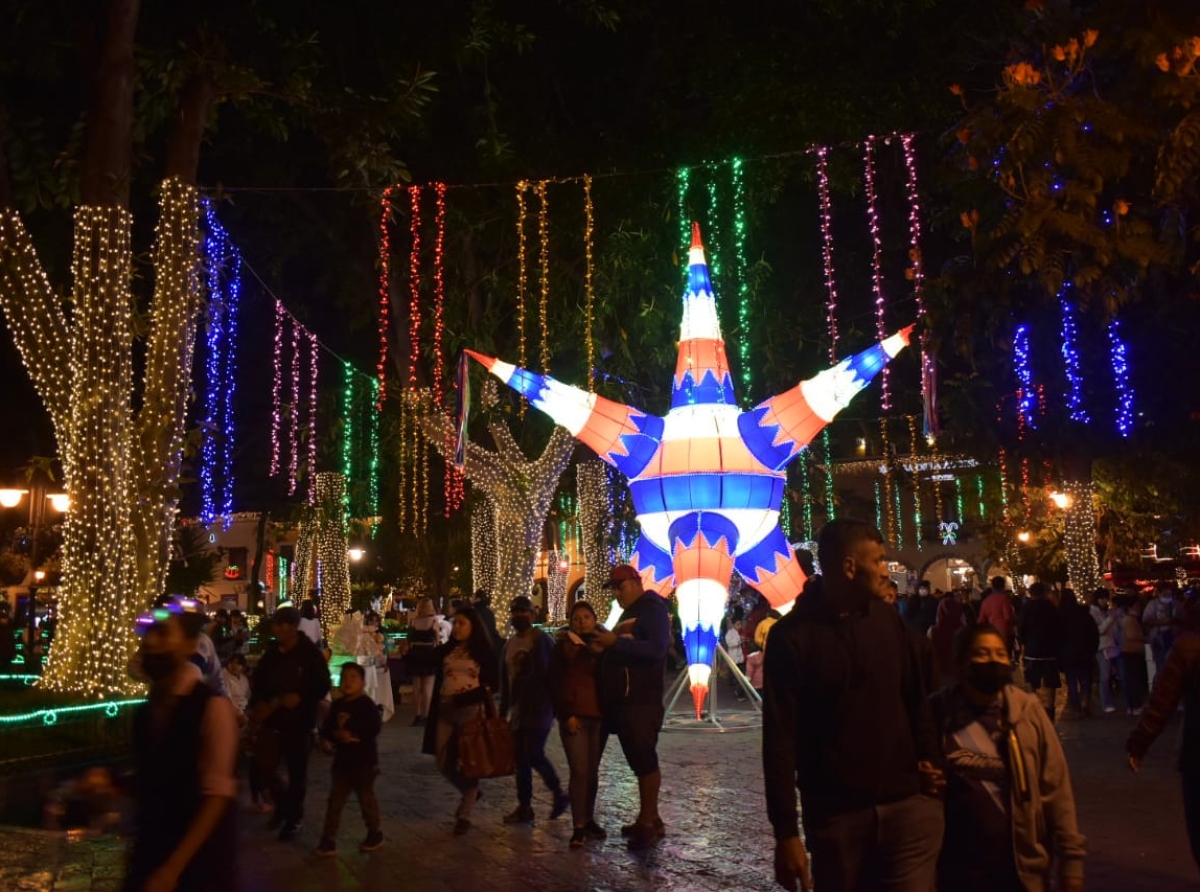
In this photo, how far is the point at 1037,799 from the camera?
4.20 m

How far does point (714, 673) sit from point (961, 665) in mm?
10649

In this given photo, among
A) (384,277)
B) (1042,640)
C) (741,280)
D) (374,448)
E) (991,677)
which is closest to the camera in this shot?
(991,677)

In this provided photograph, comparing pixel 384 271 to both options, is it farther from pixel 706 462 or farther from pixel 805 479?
pixel 805 479

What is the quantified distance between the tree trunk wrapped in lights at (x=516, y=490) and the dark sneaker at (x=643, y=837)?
1443 cm

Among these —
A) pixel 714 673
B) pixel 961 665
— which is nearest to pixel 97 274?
pixel 714 673

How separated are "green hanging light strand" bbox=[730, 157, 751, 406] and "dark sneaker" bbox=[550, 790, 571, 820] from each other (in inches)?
493

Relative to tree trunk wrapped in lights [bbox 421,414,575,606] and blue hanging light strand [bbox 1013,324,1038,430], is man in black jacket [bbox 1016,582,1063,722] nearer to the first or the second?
blue hanging light strand [bbox 1013,324,1038,430]

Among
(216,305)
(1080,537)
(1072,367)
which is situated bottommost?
(1080,537)

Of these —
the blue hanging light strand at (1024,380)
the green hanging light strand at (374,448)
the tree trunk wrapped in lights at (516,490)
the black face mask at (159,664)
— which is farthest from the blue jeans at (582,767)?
the green hanging light strand at (374,448)

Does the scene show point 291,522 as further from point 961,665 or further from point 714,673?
point 961,665

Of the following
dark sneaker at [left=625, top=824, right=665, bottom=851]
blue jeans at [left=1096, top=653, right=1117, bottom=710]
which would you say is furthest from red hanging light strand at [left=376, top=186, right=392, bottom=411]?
blue jeans at [left=1096, top=653, right=1117, bottom=710]

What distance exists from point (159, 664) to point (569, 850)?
4.12 meters

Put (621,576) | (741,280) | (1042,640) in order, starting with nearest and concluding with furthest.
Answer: (621,576) → (1042,640) → (741,280)

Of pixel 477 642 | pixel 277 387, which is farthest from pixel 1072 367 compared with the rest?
pixel 277 387
